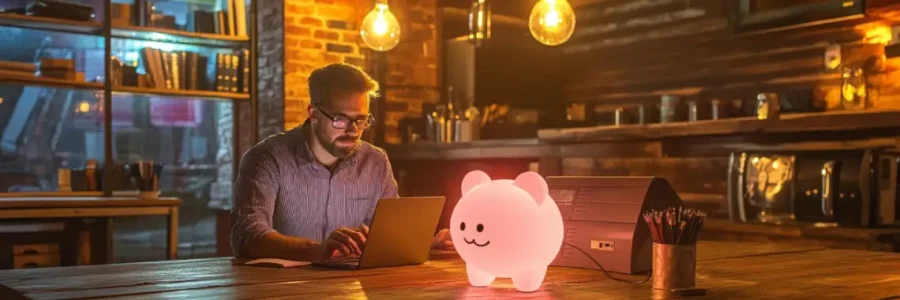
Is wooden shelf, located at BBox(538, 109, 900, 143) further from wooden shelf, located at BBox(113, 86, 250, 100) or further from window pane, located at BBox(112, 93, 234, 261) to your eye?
window pane, located at BBox(112, 93, 234, 261)

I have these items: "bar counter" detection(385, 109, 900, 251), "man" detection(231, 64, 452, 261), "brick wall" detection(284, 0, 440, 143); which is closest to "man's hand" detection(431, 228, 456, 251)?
"man" detection(231, 64, 452, 261)

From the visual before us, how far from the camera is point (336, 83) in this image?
2713 millimetres

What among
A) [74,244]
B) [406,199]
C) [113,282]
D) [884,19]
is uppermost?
[884,19]

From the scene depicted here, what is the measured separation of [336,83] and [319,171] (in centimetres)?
30

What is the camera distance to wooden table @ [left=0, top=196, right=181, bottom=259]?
458 centimetres

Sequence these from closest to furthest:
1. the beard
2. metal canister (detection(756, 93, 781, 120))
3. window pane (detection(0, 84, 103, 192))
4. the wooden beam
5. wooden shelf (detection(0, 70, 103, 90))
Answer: the beard < metal canister (detection(756, 93, 781, 120)) < wooden shelf (detection(0, 70, 103, 90)) < window pane (detection(0, 84, 103, 192)) < the wooden beam

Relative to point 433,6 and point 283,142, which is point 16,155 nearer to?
point 433,6

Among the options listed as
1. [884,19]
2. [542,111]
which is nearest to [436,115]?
[542,111]

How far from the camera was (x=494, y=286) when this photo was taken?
68.0 inches

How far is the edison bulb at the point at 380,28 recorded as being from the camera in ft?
16.8

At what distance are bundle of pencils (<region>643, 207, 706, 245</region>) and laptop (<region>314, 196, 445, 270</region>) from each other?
22.1 inches

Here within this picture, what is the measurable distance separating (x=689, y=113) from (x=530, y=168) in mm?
965

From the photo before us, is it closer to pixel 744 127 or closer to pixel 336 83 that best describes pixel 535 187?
pixel 336 83

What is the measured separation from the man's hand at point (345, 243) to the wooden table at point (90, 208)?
3055mm
